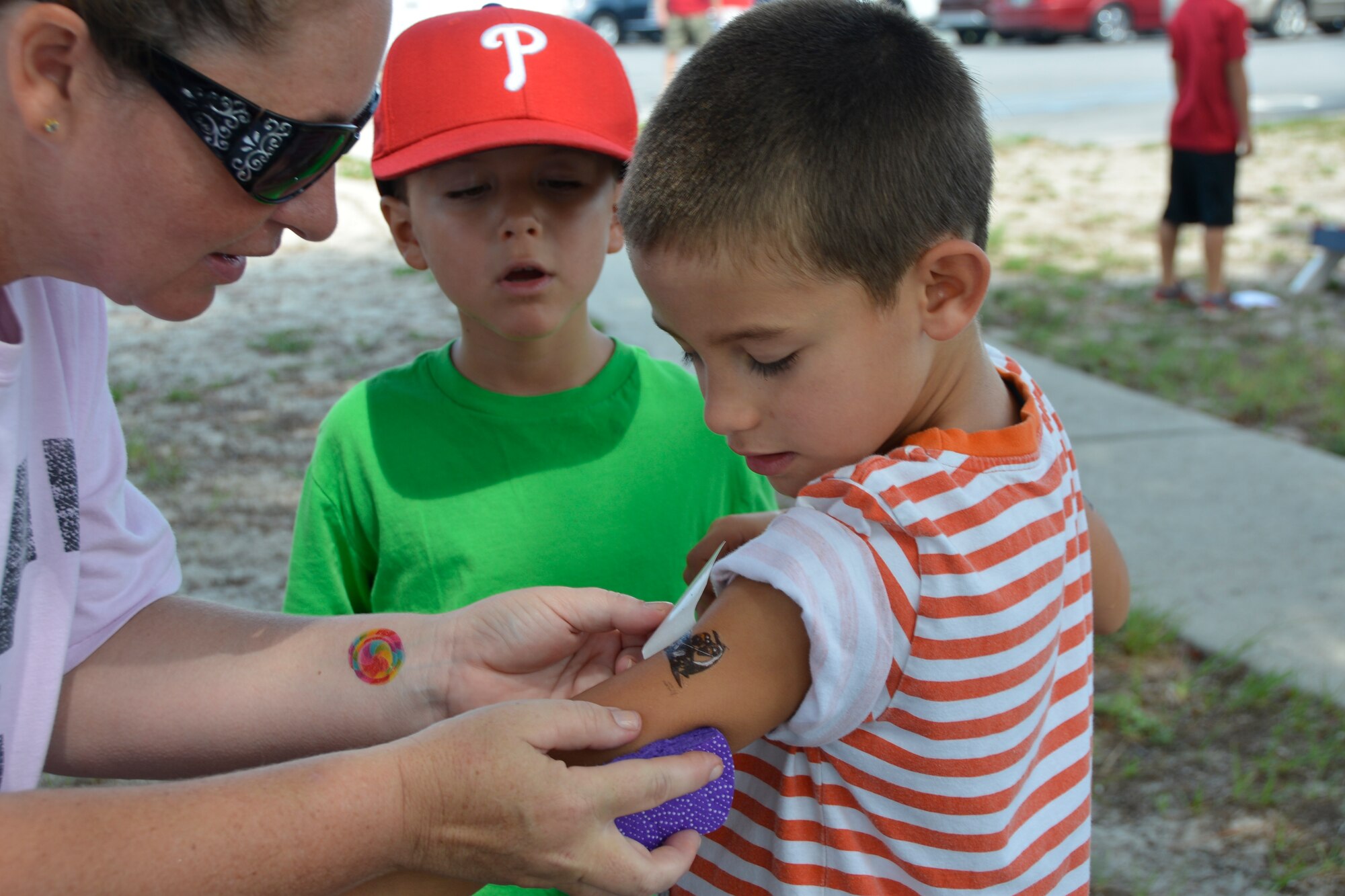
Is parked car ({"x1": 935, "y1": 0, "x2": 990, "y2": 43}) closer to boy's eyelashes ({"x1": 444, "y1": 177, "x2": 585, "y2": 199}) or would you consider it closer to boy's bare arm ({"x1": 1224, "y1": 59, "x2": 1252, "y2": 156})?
boy's bare arm ({"x1": 1224, "y1": 59, "x2": 1252, "y2": 156})

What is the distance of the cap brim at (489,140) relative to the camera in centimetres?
206

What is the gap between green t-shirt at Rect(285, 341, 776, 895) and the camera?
2168 millimetres

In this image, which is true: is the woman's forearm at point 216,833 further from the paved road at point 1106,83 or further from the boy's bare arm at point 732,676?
the paved road at point 1106,83

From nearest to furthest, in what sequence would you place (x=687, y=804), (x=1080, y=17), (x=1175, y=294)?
(x=687, y=804)
(x=1175, y=294)
(x=1080, y=17)

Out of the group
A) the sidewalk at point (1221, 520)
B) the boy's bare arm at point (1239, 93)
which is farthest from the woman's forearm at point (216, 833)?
the boy's bare arm at point (1239, 93)

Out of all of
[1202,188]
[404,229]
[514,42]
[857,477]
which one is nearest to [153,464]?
[404,229]

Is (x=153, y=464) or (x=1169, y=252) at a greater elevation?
(x=1169, y=252)

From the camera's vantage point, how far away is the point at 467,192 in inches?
87.0

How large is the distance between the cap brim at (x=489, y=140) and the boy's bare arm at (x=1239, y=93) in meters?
6.66

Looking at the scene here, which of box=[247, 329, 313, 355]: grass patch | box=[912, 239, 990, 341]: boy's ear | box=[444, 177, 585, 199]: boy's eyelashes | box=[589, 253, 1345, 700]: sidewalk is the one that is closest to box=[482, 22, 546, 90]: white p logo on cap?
box=[444, 177, 585, 199]: boy's eyelashes

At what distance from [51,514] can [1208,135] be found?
7.39 metres

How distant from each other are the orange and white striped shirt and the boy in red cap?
0.68 m

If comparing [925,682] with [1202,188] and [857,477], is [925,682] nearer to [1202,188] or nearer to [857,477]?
[857,477]

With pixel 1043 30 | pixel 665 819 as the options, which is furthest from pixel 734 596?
pixel 1043 30
